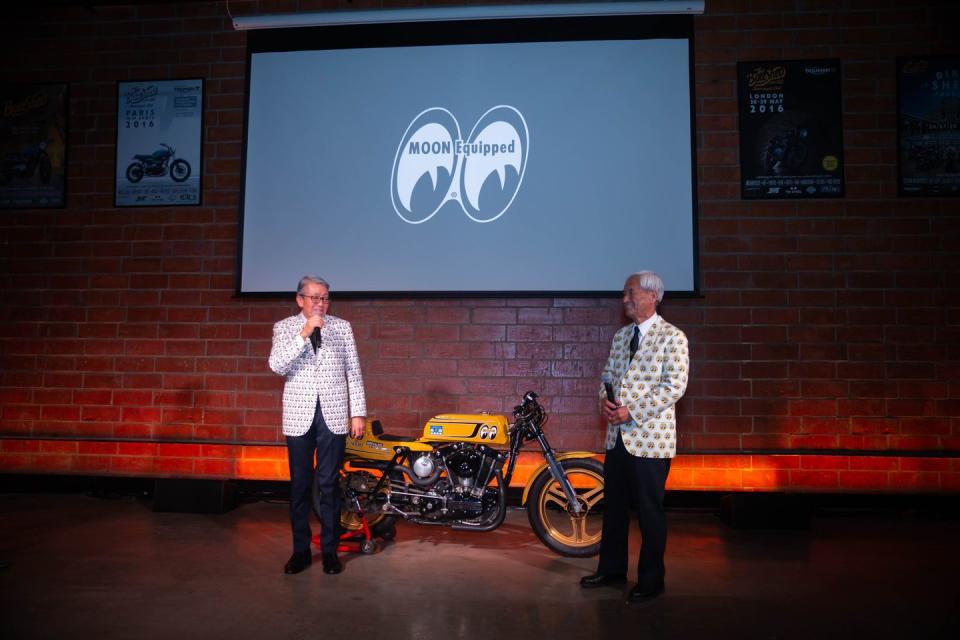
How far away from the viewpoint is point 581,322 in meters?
5.08

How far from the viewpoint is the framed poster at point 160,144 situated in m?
5.55

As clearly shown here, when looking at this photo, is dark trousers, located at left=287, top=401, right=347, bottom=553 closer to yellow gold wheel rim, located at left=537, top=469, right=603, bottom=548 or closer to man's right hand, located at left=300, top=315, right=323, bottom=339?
man's right hand, located at left=300, top=315, right=323, bottom=339

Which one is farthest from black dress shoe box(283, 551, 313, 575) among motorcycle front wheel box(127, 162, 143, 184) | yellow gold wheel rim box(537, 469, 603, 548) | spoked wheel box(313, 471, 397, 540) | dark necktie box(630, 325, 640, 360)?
motorcycle front wheel box(127, 162, 143, 184)

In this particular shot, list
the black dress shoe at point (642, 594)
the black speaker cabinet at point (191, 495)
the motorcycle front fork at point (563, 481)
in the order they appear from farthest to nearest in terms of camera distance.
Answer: the black speaker cabinet at point (191, 495), the motorcycle front fork at point (563, 481), the black dress shoe at point (642, 594)

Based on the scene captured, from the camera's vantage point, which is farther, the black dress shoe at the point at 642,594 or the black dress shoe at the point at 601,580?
the black dress shoe at the point at 601,580

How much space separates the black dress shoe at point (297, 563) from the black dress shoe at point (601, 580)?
1.60 metres

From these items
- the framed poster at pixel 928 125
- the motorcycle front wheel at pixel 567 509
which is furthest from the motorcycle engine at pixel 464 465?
the framed poster at pixel 928 125

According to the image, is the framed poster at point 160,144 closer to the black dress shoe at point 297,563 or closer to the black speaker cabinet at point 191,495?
the black speaker cabinet at point 191,495

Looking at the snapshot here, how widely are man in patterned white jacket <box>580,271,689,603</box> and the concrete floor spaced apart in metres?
0.18

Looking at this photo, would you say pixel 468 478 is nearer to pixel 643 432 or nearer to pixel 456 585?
pixel 456 585

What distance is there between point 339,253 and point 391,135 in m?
1.12

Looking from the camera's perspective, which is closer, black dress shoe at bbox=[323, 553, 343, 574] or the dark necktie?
the dark necktie

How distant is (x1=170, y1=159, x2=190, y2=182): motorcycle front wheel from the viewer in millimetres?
5551

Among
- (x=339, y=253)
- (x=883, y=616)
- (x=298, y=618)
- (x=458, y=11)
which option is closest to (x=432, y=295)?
(x=339, y=253)
